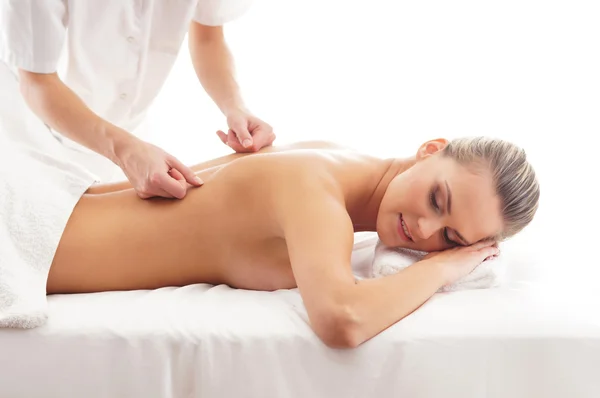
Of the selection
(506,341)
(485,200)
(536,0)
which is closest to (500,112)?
(536,0)

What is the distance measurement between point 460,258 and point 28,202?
3.12 ft

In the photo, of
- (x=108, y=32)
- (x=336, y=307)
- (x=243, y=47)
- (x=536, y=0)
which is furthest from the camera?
(x=243, y=47)

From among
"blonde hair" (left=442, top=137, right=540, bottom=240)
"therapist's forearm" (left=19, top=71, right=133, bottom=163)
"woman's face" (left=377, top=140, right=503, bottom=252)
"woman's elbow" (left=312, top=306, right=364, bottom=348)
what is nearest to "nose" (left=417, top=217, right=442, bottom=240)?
"woman's face" (left=377, top=140, right=503, bottom=252)

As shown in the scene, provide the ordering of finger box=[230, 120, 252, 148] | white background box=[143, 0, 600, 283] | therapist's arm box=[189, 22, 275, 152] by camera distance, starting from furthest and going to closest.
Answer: white background box=[143, 0, 600, 283], therapist's arm box=[189, 22, 275, 152], finger box=[230, 120, 252, 148]

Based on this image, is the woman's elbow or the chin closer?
the woman's elbow

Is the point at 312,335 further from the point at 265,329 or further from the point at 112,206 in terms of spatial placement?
the point at 112,206

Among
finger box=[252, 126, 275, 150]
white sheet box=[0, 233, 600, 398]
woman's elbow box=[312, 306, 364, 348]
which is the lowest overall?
white sheet box=[0, 233, 600, 398]

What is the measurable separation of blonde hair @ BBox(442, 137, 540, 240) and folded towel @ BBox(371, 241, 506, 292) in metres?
0.10

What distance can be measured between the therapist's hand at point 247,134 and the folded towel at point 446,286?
1.46ft

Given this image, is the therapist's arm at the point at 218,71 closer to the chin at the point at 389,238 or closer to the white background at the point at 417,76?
the white background at the point at 417,76

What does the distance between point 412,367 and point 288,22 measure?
5.89ft

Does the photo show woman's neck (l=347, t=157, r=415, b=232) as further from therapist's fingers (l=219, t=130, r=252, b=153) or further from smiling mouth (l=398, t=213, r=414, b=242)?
therapist's fingers (l=219, t=130, r=252, b=153)

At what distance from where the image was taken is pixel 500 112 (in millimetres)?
2740

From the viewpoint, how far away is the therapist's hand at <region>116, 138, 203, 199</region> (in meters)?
1.64
